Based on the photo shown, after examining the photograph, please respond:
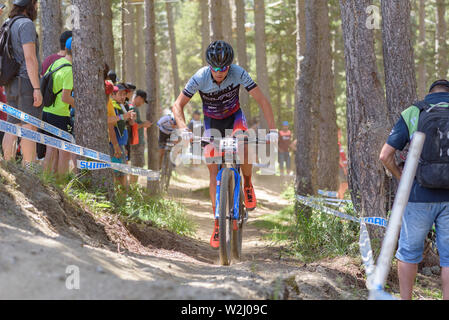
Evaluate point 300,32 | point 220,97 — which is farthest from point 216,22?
point 220,97

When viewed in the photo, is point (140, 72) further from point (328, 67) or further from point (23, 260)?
point (23, 260)

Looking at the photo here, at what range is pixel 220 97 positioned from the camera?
7.35m

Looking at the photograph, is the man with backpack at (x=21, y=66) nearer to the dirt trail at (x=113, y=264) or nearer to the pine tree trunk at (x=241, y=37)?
the dirt trail at (x=113, y=264)

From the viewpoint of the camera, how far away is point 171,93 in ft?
156

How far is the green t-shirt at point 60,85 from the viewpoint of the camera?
8.23 metres

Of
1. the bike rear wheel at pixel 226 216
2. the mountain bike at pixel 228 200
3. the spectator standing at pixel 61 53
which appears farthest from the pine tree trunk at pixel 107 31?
the bike rear wheel at pixel 226 216

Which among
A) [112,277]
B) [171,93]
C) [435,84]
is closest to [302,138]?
[435,84]

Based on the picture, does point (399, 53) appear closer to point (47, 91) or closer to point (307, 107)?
point (307, 107)

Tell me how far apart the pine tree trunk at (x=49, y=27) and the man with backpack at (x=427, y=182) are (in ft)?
26.8

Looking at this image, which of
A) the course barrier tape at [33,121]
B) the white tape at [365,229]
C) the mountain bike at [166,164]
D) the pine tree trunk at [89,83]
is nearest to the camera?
the white tape at [365,229]

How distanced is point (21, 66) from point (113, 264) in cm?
395

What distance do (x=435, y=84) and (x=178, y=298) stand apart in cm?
310

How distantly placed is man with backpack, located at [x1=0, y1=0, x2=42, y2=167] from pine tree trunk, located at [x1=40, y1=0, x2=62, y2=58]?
3763 mm

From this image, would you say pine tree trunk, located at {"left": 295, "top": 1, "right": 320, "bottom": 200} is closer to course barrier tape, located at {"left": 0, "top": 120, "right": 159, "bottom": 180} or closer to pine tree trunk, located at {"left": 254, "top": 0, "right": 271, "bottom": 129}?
course barrier tape, located at {"left": 0, "top": 120, "right": 159, "bottom": 180}
